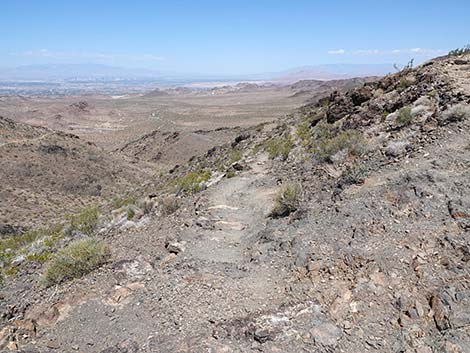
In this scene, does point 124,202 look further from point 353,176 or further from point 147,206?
point 353,176

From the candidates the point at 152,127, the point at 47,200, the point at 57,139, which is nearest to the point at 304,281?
the point at 47,200

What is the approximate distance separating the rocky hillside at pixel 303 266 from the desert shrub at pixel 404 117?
0.13 feet

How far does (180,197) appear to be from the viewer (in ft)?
46.2

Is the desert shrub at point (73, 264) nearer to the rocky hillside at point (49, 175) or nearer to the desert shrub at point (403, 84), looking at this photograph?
the desert shrub at point (403, 84)

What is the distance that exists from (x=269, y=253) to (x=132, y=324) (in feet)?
9.75

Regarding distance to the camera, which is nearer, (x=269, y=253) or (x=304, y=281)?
(x=304, y=281)

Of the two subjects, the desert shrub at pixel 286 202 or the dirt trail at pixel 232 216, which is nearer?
the dirt trail at pixel 232 216

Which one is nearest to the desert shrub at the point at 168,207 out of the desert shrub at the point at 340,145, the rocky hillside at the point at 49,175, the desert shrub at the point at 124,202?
the desert shrub at the point at 340,145

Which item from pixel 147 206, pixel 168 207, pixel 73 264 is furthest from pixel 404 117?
pixel 73 264

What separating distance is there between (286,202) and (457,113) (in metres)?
4.78

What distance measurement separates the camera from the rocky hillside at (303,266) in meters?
5.93

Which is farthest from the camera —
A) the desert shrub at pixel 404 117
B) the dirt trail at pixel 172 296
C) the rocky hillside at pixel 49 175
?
the rocky hillside at pixel 49 175

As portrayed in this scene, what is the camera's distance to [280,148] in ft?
53.2

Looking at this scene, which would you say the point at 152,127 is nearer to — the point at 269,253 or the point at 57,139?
the point at 57,139
